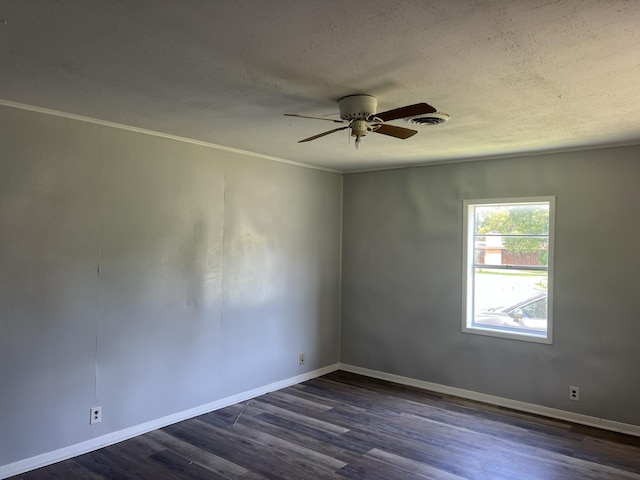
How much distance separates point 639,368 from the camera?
13.2 feet

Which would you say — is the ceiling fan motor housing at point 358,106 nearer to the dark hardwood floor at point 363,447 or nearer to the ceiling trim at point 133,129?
the ceiling trim at point 133,129

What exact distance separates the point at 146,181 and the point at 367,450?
9.18 ft

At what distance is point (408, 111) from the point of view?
2.45 m

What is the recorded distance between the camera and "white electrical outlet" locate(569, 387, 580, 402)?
4.30 m

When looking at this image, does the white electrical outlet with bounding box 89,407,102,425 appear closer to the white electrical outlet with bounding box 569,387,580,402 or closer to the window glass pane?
the window glass pane

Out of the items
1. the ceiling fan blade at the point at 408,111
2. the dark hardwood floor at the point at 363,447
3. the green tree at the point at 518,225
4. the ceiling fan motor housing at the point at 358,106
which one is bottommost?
the dark hardwood floor at the point at 363,447

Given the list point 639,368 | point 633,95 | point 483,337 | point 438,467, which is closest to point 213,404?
point 438,467

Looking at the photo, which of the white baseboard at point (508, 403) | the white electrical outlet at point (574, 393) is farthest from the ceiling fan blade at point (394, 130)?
the white baseboard at point (508, 403)

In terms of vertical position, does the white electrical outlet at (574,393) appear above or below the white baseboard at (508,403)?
above

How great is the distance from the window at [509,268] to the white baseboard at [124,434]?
2.23 meters

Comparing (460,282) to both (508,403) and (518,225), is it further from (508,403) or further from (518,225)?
(508,403)

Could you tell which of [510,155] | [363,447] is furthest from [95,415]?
[510,155]

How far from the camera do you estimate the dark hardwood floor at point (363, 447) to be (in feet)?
10.8

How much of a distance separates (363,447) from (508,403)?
181 centimetres
